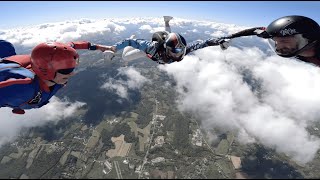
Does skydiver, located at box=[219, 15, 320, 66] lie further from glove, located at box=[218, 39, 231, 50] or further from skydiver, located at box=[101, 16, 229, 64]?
skydiver, located at box=[101, 16, 229, 64]

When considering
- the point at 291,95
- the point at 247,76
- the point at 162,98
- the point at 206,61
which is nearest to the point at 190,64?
the point at 206,61

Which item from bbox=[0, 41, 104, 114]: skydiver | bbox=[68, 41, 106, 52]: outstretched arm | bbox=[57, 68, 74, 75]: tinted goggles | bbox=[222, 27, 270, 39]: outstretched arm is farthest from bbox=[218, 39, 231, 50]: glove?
bbox=[57, 68, 74, 75]: tinted goggles

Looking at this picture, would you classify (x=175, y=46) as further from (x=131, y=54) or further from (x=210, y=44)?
(x=131, y=54)

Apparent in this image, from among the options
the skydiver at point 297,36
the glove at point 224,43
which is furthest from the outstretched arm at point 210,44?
the skydiver at point 297,36

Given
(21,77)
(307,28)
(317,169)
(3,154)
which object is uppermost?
(307,28)

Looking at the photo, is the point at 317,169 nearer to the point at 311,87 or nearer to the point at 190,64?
the point at 190,64
